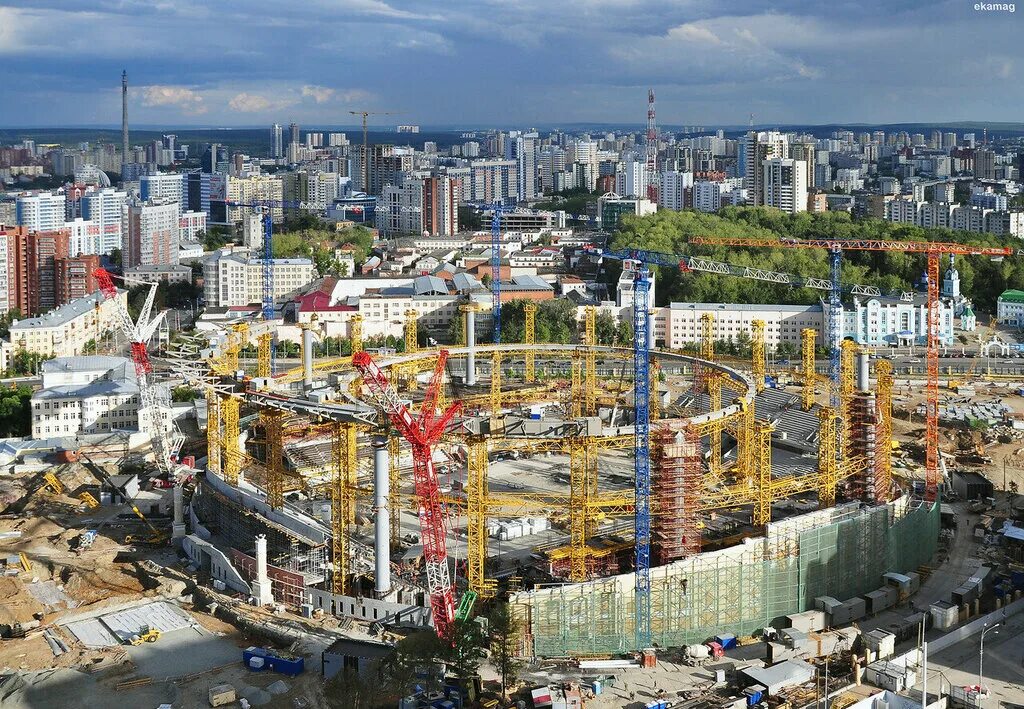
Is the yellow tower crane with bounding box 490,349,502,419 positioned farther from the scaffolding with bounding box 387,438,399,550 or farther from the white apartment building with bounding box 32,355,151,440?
the white apartment building with bounding box 32,355,151,440

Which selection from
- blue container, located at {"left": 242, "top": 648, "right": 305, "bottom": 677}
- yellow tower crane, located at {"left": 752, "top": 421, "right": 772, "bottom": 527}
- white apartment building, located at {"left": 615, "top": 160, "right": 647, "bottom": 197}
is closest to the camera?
blue container, located at {"left": 242, "top": 648, "right": 305, "bottom": 677}

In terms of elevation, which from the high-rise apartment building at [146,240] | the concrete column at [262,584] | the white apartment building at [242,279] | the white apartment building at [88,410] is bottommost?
the concrete column at [262,584]

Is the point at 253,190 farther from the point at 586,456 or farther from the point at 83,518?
the point at 586,456

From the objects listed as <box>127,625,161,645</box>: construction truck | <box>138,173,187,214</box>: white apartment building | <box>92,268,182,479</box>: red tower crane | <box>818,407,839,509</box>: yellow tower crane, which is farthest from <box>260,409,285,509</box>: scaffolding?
<box>138,173,187,214</box>: white apartment building

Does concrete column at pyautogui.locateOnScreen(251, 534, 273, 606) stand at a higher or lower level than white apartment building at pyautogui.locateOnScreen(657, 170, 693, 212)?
lower

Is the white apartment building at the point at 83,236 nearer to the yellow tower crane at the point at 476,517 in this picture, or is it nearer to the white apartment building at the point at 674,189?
the white apartment building at the point at 674,189

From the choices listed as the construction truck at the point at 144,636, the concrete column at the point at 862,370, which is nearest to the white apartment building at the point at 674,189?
the concrete column at the point at 862,370
